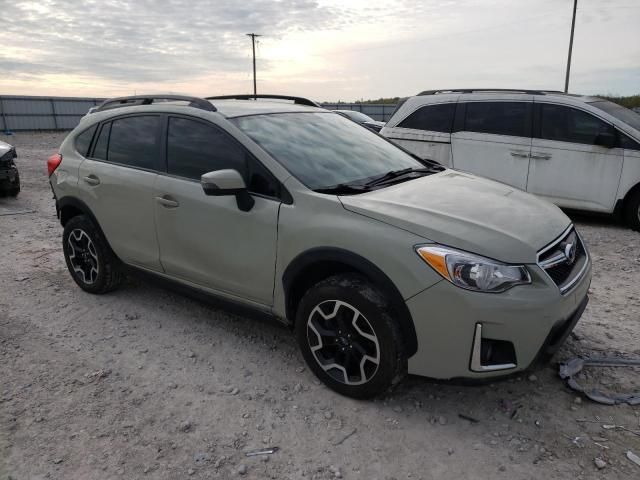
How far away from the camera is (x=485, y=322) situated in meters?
2.46

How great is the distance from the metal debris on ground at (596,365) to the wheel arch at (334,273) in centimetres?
112

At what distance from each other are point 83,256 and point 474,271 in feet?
11.7

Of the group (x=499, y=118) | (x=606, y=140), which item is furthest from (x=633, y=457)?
(x=499, y=118)

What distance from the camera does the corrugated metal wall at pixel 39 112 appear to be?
29.3 meters

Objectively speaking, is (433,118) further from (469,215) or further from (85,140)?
(469,215)

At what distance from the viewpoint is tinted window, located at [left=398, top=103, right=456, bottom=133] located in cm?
769

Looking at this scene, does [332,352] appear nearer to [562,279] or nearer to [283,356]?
[283,356]

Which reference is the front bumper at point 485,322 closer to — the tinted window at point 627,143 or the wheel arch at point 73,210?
the wheel arch at point 73,210

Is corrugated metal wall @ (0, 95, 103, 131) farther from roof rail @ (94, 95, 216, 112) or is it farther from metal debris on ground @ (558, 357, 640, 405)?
metal debris on ground @ (558, 357, 640, 405)

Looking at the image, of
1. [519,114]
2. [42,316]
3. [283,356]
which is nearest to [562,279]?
[283,356]

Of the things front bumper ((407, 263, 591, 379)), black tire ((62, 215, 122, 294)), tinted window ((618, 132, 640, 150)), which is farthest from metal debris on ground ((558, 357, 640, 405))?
tinted window ((618, 132, 640, 150))

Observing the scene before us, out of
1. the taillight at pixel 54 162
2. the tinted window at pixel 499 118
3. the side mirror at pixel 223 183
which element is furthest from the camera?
the tinted window at pixel 499 118

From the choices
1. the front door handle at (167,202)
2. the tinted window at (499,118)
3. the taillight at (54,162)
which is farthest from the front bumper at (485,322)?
the tinted window at (499,118)

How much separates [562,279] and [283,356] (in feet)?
6.03
